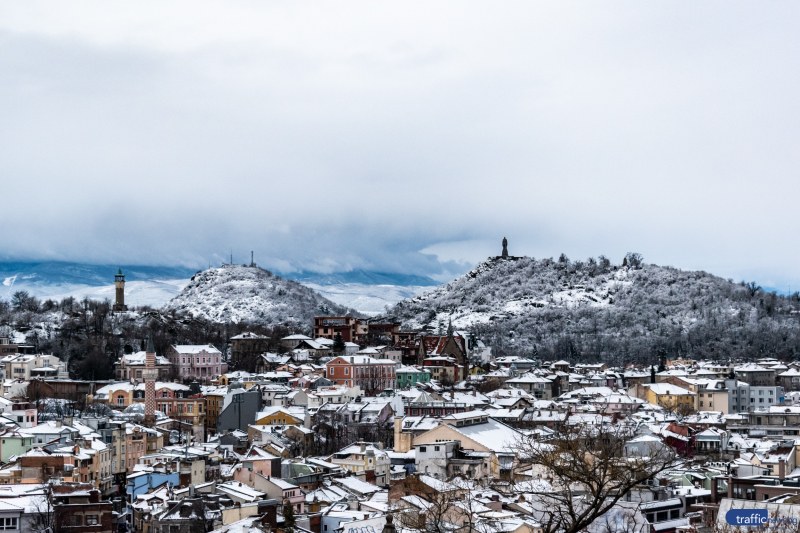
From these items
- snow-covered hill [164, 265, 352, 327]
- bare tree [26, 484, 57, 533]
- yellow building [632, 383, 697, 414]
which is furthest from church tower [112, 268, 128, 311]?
bare tree [26, 484, 57, 533]

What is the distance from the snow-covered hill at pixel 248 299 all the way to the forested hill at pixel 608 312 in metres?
11.9

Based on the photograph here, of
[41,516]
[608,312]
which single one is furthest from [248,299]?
[41,516]

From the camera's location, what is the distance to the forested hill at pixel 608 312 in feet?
356

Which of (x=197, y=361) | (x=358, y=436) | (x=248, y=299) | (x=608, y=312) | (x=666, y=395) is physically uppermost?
(x=248, y=299)

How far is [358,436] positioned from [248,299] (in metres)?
73.0

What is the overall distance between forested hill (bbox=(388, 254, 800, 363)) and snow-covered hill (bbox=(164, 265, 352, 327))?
1185 cm

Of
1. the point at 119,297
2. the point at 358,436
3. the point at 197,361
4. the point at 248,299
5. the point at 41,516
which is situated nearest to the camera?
the point at 41,516

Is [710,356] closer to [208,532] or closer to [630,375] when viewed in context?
[630,375]

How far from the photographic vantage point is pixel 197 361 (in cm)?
7131

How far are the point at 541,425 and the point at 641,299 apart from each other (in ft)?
286

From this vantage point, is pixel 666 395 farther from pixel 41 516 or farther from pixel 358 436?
pixel 41 516

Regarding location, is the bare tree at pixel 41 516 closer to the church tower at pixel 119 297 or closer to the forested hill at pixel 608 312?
the church tower at pixel 119 297

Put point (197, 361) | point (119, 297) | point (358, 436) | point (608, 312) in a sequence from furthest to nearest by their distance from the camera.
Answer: point (608, 312) < point (119, 297) < point (197, 361) < point (358, 436)

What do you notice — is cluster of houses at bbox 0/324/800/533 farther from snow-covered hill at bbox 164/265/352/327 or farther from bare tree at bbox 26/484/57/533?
snow-covered hill at bbox 164/265/352/327
